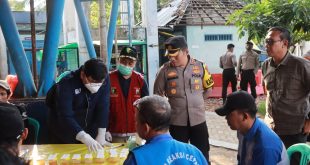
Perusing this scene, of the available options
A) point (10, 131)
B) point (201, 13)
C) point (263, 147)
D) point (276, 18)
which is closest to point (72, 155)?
point (10, 131)

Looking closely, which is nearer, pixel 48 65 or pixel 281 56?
pixel 281 56

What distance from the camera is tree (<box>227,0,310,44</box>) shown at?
5.99 metres

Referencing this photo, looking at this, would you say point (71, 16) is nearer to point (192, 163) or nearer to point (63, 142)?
point (63, 142)

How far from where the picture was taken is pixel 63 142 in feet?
10.7

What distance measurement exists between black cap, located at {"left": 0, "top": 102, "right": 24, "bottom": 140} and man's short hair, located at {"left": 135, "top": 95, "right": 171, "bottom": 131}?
1.93 ft

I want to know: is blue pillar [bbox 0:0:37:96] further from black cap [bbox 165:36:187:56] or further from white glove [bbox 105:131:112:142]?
black cap [bbox 165:36:187:56]

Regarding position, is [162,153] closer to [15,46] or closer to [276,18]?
[15,46]

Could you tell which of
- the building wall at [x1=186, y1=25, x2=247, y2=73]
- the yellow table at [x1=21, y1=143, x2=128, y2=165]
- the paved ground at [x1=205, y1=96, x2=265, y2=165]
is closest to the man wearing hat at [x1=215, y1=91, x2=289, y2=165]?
the yellow table at [x1=21, y1=143, x2=128, y2=165]

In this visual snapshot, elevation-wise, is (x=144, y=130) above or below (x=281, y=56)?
below

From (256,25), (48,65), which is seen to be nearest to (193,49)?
(256,25)

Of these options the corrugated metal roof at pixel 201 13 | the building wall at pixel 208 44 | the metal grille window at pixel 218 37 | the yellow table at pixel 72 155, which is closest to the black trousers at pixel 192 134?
the yellow table at pixel 72 155

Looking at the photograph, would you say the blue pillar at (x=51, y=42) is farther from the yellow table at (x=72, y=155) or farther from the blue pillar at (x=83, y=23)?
the yellow table at (x=72, y=155)

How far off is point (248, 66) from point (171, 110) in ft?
24.7

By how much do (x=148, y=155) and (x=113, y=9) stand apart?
4320 mm
